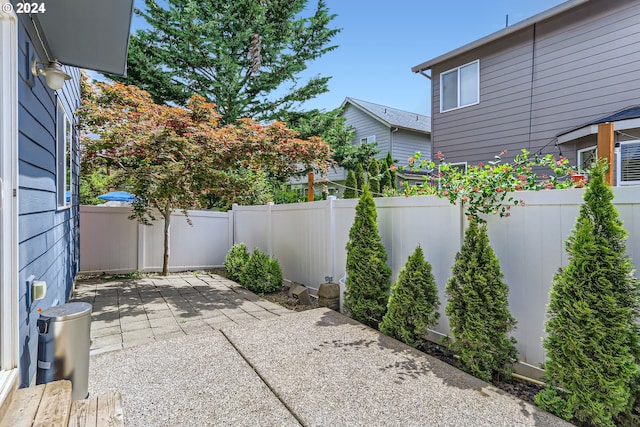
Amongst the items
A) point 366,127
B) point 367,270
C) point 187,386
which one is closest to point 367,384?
point 187,386

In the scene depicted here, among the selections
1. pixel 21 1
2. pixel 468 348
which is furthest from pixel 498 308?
pixel 21 1

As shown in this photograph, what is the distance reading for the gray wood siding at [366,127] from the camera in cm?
1554

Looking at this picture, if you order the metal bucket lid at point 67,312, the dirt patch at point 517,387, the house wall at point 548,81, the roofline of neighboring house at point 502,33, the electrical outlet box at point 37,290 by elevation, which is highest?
the roofline of neighboring house at point 502,33

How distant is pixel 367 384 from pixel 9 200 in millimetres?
2685

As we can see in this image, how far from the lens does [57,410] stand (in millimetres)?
1747

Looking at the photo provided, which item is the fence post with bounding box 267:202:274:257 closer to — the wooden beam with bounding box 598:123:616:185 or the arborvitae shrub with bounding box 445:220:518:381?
the arborvitae shrub with bounding box 445:220:518:381

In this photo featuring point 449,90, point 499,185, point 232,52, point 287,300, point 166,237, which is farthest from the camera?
point 232,52

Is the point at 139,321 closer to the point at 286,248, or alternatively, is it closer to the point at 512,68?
the point at 286,248

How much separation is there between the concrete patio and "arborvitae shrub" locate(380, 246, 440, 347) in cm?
20

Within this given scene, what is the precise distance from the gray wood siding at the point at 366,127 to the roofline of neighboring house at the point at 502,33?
5.68 m

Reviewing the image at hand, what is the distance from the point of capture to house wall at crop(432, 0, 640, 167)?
21.2 feet

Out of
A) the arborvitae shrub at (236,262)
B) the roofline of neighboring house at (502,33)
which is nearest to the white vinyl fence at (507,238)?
the arborvitae shrub at (236,262)

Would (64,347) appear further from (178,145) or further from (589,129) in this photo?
(589,129)

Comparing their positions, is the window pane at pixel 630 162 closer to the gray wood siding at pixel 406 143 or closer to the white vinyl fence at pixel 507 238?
the white vinyl fence at pixel 507 238
